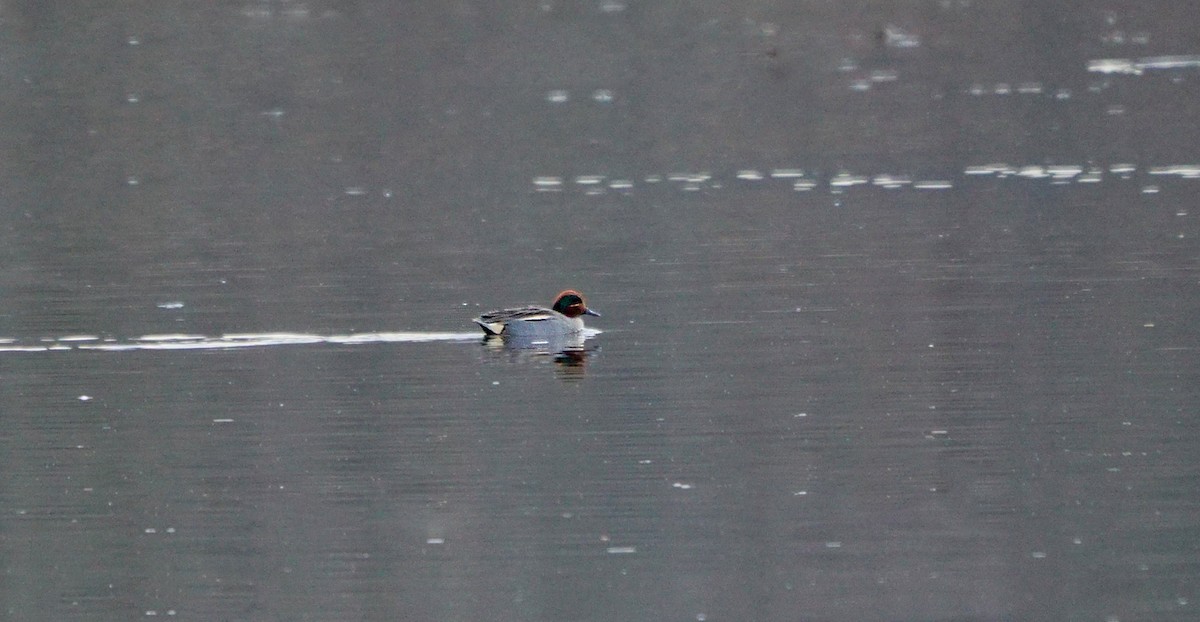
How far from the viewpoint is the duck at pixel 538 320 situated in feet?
53.4

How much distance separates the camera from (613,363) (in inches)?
608

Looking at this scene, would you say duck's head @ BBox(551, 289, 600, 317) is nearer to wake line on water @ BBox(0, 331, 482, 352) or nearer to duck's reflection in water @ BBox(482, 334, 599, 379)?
duck's reflection in water @ BBox(482, 334, 599, 379)

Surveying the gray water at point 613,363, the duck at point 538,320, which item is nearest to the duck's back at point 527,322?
the duck at point 538,320

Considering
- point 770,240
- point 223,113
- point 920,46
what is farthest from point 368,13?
point 770,240

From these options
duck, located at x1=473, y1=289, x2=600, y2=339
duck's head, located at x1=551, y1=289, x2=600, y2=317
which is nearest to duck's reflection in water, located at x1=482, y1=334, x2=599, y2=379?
duck, located at x1=473, y1=289, x2=600, y2=339

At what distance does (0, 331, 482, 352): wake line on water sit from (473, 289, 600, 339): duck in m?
0.23

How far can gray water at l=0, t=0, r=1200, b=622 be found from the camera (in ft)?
34.0

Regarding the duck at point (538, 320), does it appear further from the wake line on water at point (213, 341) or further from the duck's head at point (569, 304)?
the wake line on water at point (213, 341)

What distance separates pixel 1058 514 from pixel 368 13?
45.5m

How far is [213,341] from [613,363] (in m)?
3.22

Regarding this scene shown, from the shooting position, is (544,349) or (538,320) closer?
(538,320)

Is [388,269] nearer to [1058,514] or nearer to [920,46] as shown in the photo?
[1058,514]

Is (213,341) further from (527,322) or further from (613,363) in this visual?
(613,363)

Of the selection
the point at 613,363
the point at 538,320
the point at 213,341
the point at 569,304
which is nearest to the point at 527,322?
the point at 538,320
